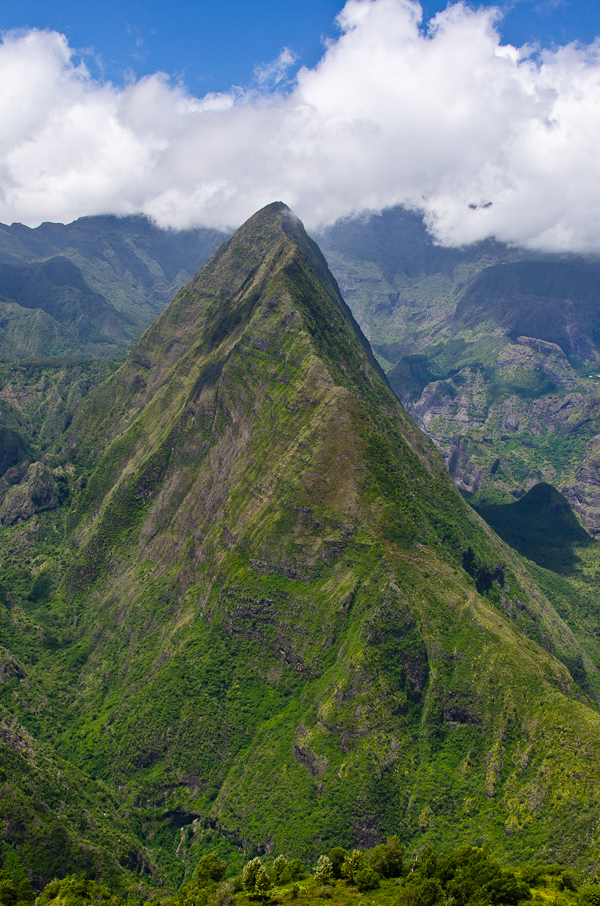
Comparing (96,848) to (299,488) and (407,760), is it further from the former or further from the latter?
(299,488)

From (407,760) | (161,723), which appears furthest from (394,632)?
(161,723)

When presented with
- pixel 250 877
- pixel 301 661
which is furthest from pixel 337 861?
pixel 301 661

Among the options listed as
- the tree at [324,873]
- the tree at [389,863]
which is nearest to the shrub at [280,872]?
the tree at [324,873]

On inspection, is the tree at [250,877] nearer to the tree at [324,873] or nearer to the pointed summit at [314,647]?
the tree at [324,873]

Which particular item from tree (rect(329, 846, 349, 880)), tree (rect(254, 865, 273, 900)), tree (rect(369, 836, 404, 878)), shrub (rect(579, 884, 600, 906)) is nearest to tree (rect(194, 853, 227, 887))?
tree (rect(254, 865, 273, 900))

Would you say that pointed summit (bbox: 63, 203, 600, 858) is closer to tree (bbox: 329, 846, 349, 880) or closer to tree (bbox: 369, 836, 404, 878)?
tree (bbox: 329, 846, 349, 880)

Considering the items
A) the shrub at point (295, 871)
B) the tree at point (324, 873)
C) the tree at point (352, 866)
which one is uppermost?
the tree at point (352, 866)
